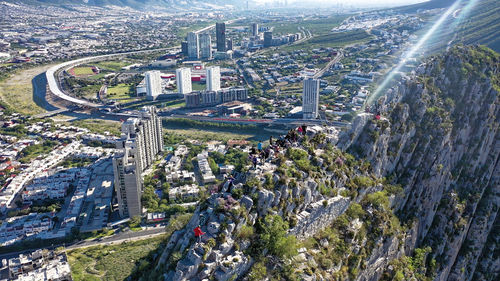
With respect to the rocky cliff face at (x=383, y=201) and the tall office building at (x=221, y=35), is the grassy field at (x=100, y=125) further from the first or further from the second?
the tall office building at (x=221, y=35)

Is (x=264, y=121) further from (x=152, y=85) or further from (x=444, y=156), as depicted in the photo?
(x=444, y=156)

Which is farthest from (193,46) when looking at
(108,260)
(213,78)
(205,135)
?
(108,260)

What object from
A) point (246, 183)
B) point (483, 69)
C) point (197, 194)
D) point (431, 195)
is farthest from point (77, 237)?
point (483, 69)

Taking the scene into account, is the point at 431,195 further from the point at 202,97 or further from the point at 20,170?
the point at 202,97

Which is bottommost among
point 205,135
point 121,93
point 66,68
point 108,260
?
point 108,260

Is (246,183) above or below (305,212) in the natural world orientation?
above

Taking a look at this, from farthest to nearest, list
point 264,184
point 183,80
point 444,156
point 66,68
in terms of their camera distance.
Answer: point 66,68, point 183,80, point 444,156, point 264,184

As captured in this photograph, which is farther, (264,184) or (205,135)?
(205,135)
